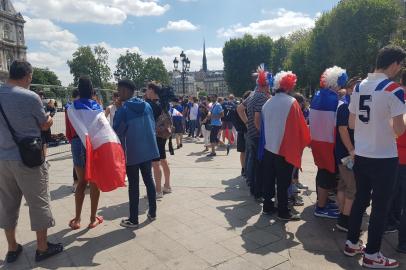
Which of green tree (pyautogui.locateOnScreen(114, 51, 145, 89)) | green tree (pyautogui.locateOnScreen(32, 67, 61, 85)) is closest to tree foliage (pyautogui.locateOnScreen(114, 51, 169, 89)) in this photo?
green tree (pyautogui.locateOnScreen(114, 51, 145, 89))

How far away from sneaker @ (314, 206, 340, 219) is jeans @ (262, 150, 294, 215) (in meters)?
0.51

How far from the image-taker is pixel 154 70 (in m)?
95.0

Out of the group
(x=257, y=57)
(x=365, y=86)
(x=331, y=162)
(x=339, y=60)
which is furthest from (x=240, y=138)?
(x=257, y=57)

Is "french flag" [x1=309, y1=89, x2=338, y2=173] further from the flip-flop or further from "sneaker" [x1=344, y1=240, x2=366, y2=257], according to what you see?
the flip-flop

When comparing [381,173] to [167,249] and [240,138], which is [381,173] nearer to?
[167,249]

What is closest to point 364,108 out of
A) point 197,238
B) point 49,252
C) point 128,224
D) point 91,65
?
point 197,238

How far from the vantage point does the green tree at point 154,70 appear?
306 feet

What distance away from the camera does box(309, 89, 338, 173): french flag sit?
4430 millimetres

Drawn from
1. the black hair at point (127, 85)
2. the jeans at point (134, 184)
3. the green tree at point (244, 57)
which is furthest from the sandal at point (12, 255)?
the green tree at point (244, 57)

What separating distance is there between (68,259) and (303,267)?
7.93 ft

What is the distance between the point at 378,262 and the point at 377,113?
1.40 meters

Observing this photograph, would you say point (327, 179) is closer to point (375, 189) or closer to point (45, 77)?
point (375, 189)

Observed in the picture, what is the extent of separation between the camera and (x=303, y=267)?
3.36 metres

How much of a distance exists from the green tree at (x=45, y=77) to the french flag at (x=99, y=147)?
265ft
